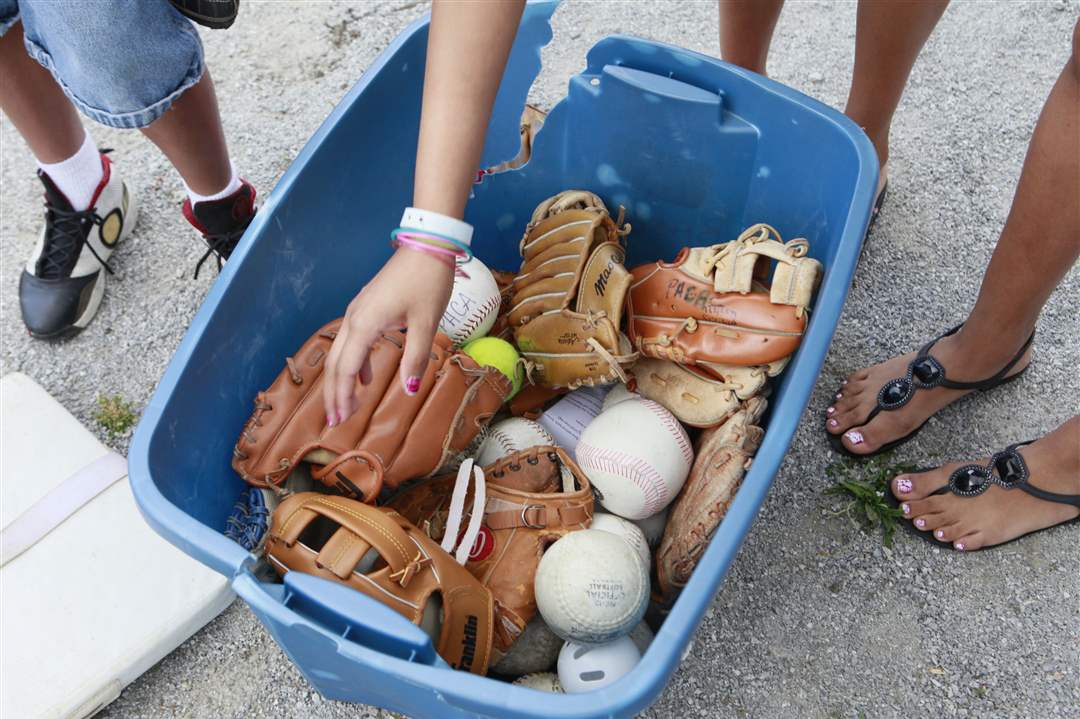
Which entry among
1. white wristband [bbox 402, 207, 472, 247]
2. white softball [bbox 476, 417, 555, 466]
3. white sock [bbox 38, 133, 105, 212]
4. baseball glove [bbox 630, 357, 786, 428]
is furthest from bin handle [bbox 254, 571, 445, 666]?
white sock [bbox 38, 133, 105, 212]

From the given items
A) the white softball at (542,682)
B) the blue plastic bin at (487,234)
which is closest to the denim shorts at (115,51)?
the blue plastic bin at (487,234)

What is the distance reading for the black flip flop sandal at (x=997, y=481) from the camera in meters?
1.42

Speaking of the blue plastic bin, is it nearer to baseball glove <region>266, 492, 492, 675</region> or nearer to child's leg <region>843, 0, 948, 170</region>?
baseball glove <region>266, 492, 492, 675</region>

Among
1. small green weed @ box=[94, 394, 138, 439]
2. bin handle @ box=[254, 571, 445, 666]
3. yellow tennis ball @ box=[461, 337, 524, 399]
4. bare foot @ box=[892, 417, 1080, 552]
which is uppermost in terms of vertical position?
bin handle @ box=[254, 571, 445, 666]

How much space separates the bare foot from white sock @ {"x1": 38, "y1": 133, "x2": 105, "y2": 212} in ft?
5.64

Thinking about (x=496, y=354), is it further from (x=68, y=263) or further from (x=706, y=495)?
(x=68, y=263)

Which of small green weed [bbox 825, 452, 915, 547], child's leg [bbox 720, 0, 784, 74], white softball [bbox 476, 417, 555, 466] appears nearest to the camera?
white softball [bbox 476, 417, 555, 466]

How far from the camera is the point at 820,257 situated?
4.29 ft

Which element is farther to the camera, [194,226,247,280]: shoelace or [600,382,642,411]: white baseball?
[194,226,247,280]: shoelace

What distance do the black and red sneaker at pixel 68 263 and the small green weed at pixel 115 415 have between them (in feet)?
0.70

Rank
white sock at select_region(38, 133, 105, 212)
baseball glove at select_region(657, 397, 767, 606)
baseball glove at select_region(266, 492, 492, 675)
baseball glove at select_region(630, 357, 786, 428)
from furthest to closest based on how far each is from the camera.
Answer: white sock at select_region(38, 133, 105, 212), baseball glove at select_region(630, 357, 786, 428), baseball glove at select_region(657, 397, 767, 606), baseball glove at select_region(266, 492, 492, 675)

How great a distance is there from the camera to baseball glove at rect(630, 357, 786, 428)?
4.11ft

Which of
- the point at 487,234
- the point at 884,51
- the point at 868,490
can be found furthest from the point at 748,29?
the point at 868,490

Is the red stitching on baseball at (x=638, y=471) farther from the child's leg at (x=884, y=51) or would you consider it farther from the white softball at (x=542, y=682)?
the child's leg at (x=884, y=51)
